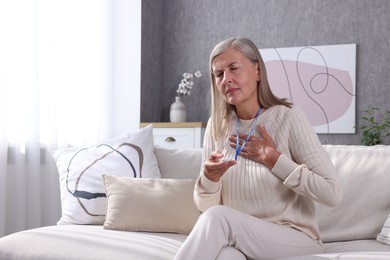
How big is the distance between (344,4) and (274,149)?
329 cm

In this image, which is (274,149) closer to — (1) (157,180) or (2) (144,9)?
(1) (157,180)

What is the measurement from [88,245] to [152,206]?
1.13ft

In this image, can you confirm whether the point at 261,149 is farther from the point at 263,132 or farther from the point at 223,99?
the point at 223,99

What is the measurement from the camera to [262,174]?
6.35ft

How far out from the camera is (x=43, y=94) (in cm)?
389

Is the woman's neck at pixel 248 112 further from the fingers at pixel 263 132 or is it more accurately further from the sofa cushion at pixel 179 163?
the sofa cushion at pixel 179 163

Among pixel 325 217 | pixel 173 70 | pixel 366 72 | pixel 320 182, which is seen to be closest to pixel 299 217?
pixel 320 182

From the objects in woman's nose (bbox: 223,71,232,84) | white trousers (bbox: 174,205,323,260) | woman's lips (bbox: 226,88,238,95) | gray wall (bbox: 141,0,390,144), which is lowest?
white trousers (bbox: 174,205,323,260)

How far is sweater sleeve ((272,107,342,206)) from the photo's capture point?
182 centimetres

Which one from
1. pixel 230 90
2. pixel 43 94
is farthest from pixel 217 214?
pixel 43 94

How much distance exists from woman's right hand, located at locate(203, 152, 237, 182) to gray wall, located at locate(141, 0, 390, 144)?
3.04 metres

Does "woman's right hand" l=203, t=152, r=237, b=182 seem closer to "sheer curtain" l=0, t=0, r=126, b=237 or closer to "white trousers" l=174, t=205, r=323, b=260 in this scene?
"white trousers" l=174, t=205, r=323, b=260

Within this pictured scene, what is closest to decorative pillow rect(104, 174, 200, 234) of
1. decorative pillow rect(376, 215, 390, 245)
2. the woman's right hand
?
the woman's right hand

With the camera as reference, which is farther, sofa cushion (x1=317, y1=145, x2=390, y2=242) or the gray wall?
the gray wall
